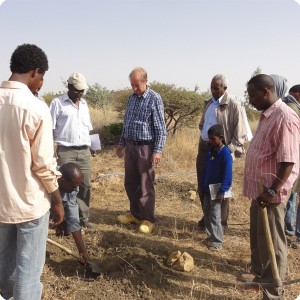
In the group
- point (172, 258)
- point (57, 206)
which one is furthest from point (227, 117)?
point (57, 206)

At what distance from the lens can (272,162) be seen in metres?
2.79

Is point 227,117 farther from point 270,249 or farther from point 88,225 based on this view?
point 88,225

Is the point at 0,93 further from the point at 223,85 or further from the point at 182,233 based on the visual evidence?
the point at 182,233

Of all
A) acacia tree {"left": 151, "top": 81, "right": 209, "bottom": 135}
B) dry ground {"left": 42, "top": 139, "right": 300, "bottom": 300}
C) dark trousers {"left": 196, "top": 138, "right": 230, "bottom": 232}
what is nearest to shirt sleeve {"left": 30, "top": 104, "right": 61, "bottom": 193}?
dry ground {"left": 42, "top": 139, "right": 300, "bottom": 300}

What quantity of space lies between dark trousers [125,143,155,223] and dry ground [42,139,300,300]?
10.7 inches

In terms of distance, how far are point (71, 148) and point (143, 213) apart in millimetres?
1318

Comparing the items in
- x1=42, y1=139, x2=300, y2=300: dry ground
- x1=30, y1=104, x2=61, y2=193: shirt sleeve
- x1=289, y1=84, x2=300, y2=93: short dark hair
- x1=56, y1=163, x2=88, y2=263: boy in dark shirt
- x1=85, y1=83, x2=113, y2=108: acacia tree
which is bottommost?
x1=42, y1=139, x2=300, y2=300: dry ground

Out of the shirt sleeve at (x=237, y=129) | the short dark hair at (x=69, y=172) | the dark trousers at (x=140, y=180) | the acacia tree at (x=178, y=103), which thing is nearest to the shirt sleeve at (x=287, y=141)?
the shirt sleeve at (x=237, y=129)

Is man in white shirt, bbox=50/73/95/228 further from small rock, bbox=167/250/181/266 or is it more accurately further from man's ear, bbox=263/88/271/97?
man's ear, bbox=263/88/271/97

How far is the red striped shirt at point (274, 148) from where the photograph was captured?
264 cm

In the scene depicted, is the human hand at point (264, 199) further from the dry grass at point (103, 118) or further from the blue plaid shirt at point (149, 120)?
the dry grass at point (103, 118)

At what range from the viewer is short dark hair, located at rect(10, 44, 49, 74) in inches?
88.2

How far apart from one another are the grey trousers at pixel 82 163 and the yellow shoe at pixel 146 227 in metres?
0.74

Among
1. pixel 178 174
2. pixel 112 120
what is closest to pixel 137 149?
pixel 178 174
